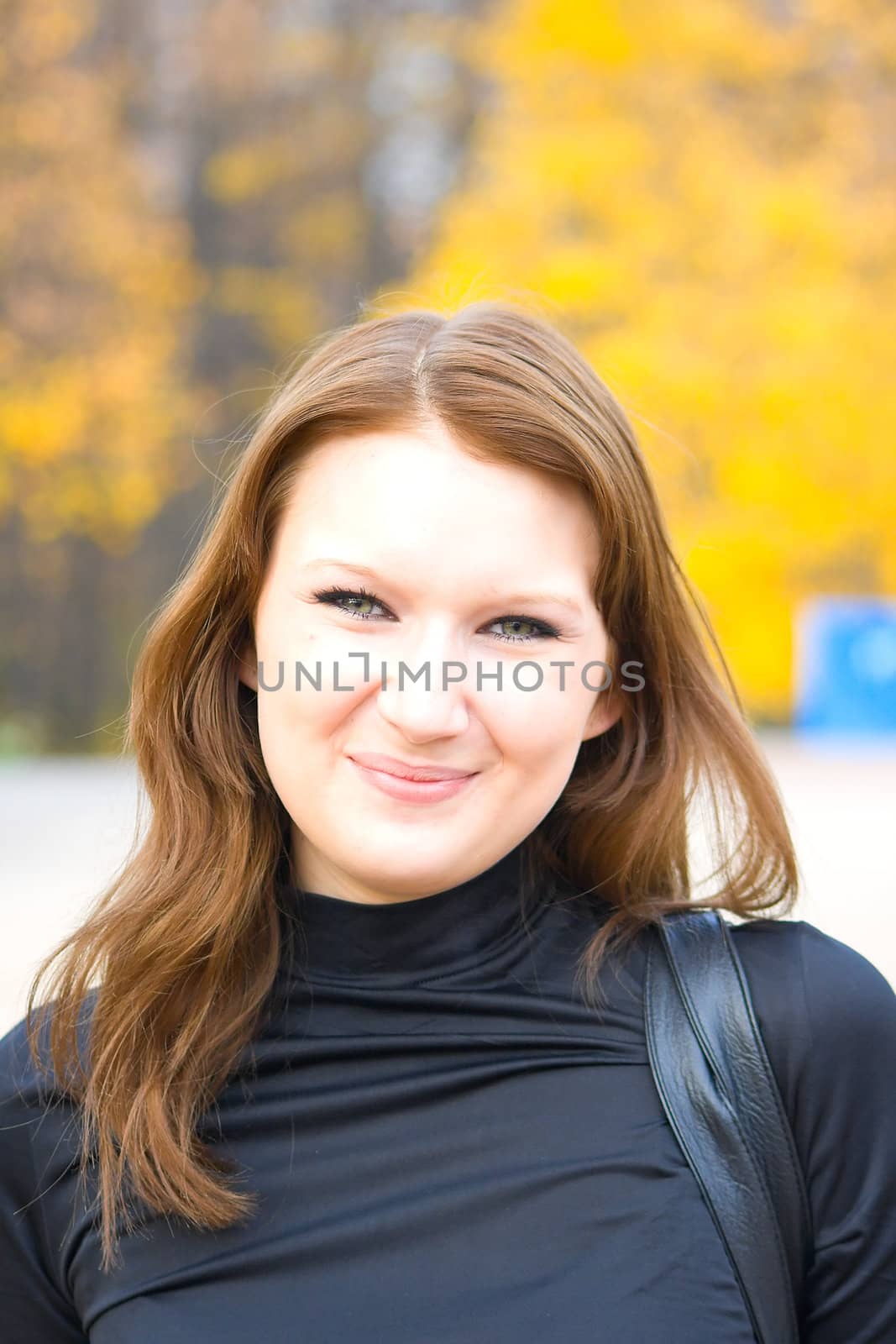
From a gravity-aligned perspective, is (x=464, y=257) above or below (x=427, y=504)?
above

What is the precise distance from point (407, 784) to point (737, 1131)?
0.50 meters

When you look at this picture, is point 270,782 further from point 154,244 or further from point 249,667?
point 154,244

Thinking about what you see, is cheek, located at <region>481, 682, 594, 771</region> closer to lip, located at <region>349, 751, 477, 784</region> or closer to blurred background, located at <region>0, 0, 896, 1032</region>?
lip, located at <region>349, 751, 477, 784</region>

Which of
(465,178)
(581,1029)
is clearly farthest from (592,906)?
(465,178)

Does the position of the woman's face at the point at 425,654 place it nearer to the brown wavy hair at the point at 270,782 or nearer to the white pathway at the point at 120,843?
the brown wavy hair at the point at 270,782

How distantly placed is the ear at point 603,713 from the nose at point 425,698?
0.86ft

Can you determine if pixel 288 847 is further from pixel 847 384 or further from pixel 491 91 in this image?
pixel 491 91

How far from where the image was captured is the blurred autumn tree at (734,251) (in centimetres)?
1143

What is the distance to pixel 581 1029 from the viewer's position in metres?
1.63

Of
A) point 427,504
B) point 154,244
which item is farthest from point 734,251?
point 427,504

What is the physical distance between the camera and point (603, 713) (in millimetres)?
1776

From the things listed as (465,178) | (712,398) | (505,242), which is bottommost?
(712,398)

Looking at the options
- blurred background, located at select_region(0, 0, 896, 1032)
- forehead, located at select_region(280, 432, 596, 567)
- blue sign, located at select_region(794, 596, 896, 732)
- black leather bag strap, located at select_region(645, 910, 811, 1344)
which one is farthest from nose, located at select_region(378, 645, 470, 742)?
blue sign, located at select_region(794, 596, 896, 732)

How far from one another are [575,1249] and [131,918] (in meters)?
0.63
